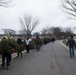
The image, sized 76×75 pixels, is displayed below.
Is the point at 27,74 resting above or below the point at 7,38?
below

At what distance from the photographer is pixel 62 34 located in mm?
157125

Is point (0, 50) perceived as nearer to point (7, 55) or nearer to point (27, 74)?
point (7, 55)

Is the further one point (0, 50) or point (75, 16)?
point (75, 16)

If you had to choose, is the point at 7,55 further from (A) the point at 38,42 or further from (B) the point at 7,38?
(A) the point at 38,42

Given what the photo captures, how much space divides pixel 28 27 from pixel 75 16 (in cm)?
5636

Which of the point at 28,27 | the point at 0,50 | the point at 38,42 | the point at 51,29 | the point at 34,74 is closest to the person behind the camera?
the point at 34,74

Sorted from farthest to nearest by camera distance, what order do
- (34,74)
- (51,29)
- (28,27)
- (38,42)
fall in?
(51,29)
(28,27)
(38,42)
(34,74)

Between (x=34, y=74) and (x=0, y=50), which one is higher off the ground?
(x=0, y=50)

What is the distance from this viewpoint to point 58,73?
11.6 meters

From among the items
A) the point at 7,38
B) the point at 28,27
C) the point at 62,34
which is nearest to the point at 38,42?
the point at 7,38

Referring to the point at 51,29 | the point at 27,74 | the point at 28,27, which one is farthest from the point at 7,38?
the point at 51,29

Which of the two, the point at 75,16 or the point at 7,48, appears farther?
the point at 75,16

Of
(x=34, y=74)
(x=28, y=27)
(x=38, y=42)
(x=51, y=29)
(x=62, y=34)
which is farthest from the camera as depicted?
(x=51, y=29)

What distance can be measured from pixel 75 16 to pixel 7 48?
21649 millimetres
